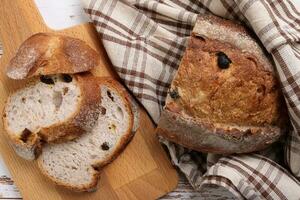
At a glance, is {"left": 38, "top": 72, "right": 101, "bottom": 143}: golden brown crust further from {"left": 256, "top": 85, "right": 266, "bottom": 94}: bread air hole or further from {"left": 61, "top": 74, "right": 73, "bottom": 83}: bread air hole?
{"left": 256, "top": 85, "right": 266, "bottom": 94}: bread air hole

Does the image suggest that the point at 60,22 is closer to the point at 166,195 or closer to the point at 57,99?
the point at 57,99

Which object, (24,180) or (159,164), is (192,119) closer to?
(159,164)

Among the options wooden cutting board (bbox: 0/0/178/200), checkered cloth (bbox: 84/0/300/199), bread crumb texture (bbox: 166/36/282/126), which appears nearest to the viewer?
bread crumb texture (bbox: 166/36/282/126)

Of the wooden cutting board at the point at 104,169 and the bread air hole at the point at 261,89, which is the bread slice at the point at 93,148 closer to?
the wooden cutting board at the point at 104,169

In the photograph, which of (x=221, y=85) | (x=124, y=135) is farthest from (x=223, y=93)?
(x=124, y=135)

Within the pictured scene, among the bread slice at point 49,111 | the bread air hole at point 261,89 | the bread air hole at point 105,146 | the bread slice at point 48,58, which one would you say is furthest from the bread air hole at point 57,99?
the bread air hole at point 261,89

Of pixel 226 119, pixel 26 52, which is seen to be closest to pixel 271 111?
pixel 226 119

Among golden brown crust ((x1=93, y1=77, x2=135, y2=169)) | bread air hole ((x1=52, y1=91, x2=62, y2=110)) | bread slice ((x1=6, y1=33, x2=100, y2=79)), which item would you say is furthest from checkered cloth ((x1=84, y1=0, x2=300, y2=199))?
bread air hole ((x1=52, y1=91, x2=62, y2=110))
